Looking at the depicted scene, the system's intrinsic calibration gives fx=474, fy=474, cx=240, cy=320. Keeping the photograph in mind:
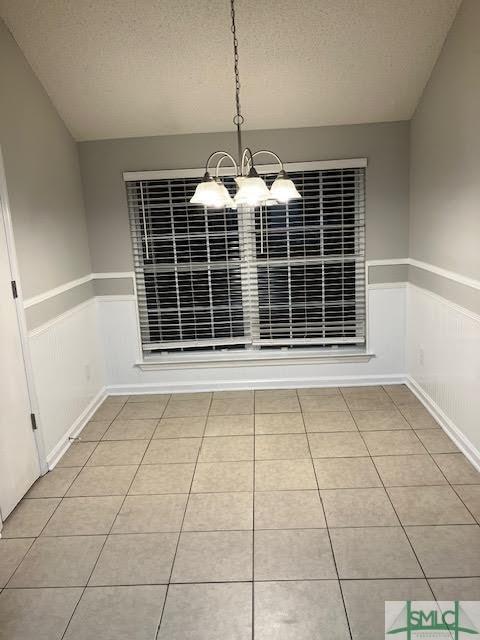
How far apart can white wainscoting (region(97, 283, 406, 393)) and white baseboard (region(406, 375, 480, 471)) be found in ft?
1.03

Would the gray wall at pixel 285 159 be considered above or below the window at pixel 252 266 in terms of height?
above

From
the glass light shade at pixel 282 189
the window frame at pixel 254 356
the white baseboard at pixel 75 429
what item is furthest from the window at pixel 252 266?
the glass light shade at pixel 282 189

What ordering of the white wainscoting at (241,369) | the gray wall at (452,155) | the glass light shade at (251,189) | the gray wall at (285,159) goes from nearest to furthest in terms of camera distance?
the glass light shade at (251,189) → the gray wall at (452,155) → the gray wall at (285,159) → the white wainscoting at (241,369)

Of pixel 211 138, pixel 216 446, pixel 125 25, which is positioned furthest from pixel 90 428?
pixel 125 25

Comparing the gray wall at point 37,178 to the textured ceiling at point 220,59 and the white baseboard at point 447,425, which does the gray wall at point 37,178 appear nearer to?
the textured ceiling at point 220,59

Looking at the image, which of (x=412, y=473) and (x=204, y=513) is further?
(x=412, y=473)

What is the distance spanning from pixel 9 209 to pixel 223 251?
6.08 feet

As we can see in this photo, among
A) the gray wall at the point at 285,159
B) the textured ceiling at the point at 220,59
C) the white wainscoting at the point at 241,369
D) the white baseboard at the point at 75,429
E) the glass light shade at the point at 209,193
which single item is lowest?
the white baseboard at the point at 75,429

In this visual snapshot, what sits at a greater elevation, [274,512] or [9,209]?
[9,209]

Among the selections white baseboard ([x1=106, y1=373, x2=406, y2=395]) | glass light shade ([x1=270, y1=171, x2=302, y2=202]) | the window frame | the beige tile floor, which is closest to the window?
the window frame

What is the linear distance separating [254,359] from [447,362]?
1.64 m

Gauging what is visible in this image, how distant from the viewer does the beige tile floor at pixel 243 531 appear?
1885mm

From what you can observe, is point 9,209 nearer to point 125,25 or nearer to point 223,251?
point 125,25

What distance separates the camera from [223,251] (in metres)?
4.17
